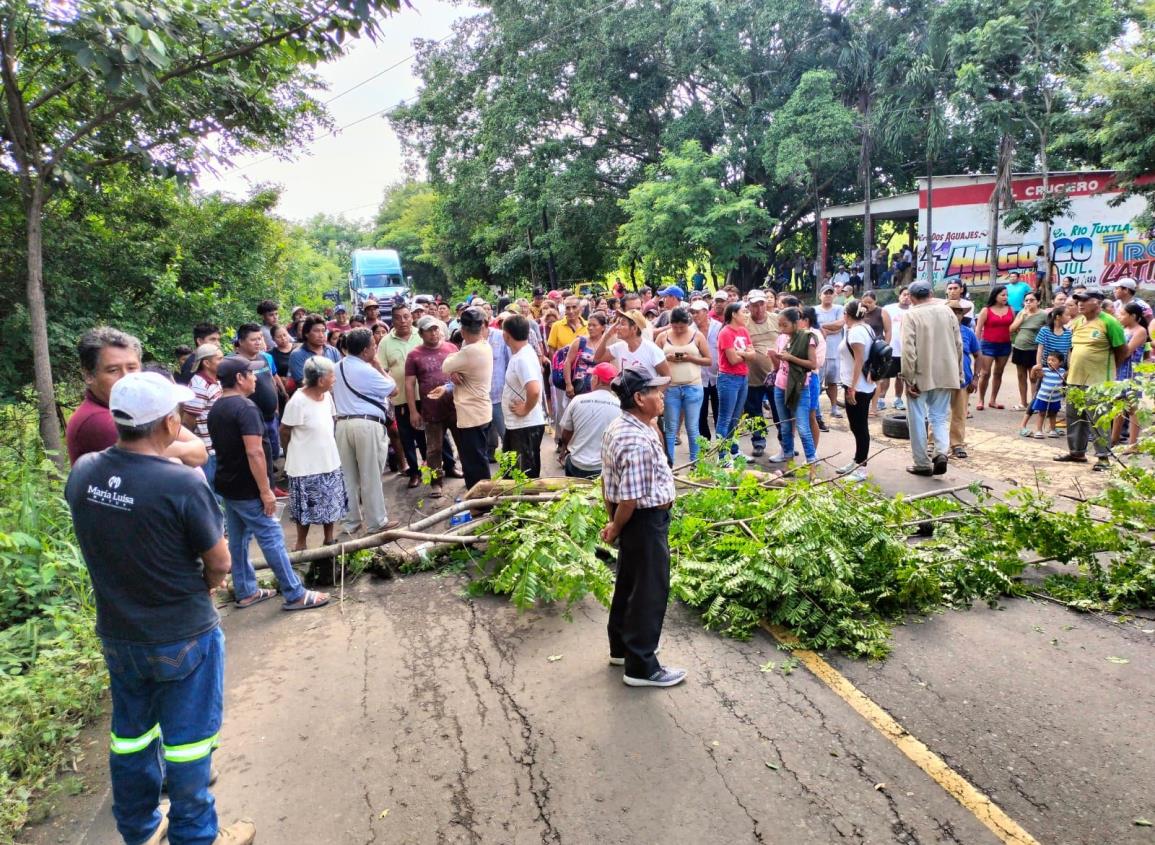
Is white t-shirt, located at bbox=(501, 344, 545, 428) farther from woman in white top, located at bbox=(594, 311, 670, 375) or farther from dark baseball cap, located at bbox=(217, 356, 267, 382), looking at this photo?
dark baseball cap, located at bbox=(217, 356, 267, 382)

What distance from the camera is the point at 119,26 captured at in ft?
16.3

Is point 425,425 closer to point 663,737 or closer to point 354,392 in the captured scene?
point 354,392

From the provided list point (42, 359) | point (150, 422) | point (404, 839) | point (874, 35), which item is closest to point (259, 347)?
point (42, 359)

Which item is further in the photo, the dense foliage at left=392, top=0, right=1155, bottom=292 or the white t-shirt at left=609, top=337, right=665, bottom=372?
the dense foliage at left=392, top=0, right=1155, bottom=292

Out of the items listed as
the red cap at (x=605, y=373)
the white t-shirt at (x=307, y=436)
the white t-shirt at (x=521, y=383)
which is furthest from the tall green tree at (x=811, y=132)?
the white t-shirt at (x=307, y=436)

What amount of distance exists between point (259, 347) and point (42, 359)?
2137 mm

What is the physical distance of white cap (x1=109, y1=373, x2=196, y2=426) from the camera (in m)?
2.63

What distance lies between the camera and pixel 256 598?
532cm

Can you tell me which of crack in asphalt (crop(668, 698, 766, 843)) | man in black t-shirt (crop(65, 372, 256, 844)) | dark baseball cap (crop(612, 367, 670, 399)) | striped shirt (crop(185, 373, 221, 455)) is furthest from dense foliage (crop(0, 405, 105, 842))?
dark baseball cap (crop(612, 367, 670, 399))

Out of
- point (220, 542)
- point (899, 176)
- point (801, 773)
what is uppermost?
point (899, 176)

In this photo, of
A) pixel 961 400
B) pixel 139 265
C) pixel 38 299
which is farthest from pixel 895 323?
pixel 139 265

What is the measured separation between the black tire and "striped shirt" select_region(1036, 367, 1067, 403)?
1.59 metres

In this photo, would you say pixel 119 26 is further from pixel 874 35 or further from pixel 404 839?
pixel 874 35

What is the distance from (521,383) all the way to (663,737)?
362 cm
